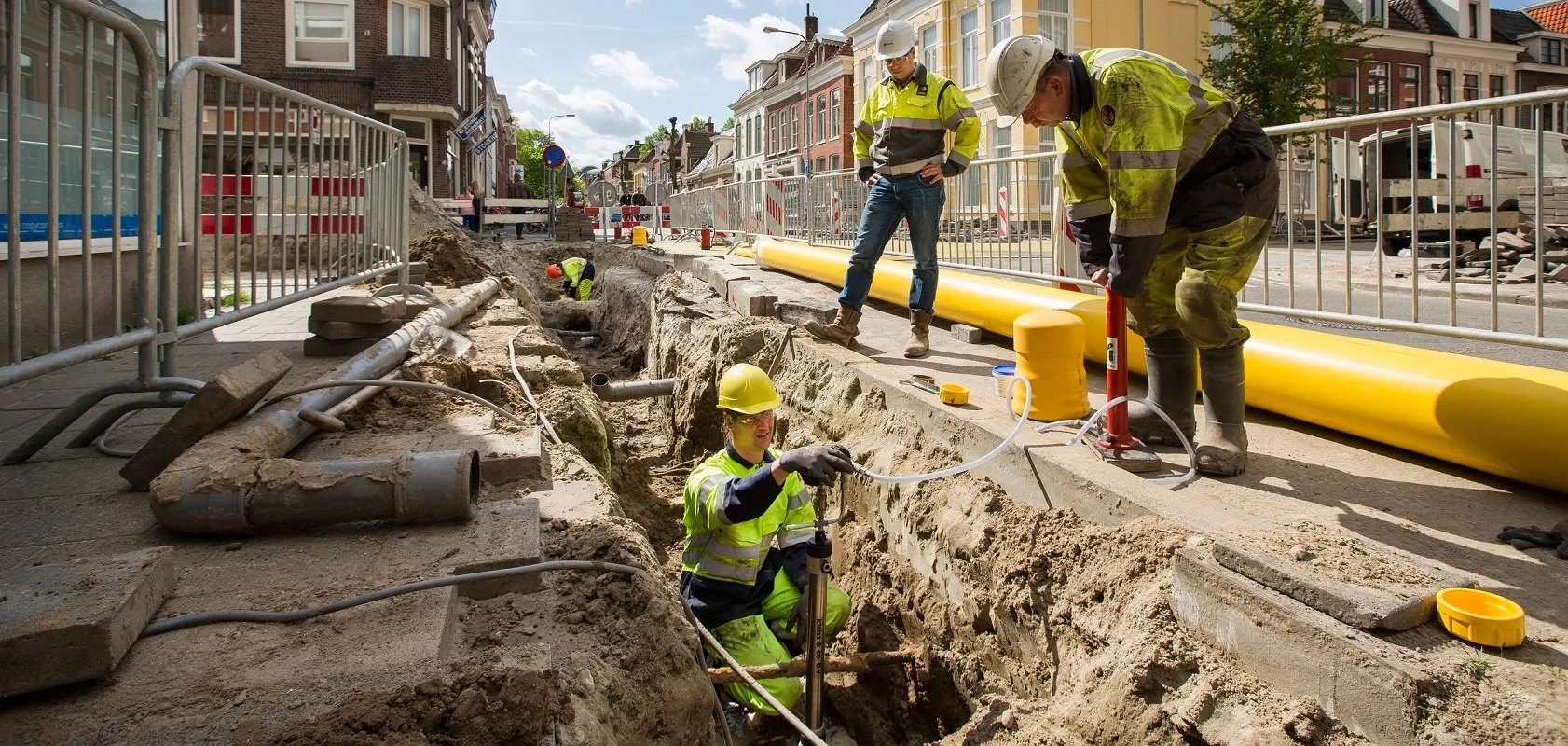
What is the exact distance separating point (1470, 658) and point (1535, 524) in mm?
1166

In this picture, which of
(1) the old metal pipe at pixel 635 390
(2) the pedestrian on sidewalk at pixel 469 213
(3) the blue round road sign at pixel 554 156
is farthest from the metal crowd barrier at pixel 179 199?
(2) the pedestrian on sidewalk at pixel 469 213

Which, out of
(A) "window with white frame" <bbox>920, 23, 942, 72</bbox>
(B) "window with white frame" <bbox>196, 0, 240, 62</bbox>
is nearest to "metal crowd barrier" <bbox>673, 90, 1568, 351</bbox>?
(A) "window with white frame" <bbox>920, 23, 942, 72</bbox>

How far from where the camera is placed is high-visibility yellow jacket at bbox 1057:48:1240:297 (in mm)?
3133

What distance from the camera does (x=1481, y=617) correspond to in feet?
6.88

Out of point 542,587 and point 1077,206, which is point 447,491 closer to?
point 542,587

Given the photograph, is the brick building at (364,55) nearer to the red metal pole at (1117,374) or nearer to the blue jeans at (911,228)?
the blue jeans at (911,228)

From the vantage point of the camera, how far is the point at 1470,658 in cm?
208

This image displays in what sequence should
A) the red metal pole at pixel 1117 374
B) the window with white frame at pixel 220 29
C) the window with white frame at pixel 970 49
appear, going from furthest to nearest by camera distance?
the window with white frame at pixel 970 49 < the window with white frame at pixel 220 29 < the red metal pole at pixel 1117 374

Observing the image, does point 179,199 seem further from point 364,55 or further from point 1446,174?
point 364,55

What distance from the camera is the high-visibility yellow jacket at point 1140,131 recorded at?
3.13 metres

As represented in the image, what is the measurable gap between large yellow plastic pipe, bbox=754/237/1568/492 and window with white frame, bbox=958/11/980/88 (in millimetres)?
25802

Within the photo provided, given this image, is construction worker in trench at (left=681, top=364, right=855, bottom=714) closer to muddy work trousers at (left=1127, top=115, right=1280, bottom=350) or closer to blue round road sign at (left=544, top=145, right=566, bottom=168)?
muddy work trousers at (left=1127, top=115, right=1280, bottom=350)

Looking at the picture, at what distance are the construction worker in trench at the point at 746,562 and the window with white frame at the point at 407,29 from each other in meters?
26.4

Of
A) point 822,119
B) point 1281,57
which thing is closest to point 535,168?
Answer: point 822,119
